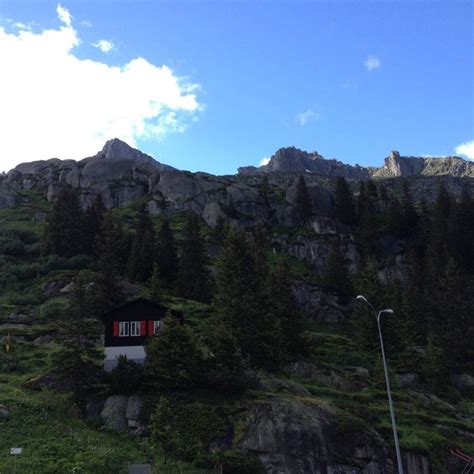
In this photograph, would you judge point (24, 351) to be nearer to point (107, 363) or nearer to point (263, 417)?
point (107, 363)

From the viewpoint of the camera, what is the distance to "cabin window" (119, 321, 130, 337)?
147 feet

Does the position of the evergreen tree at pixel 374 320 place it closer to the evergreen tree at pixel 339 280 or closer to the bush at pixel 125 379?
the evergreen tree at pixel 339 280

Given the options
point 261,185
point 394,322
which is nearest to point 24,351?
point 394,322

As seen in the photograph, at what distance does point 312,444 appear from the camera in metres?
32.7

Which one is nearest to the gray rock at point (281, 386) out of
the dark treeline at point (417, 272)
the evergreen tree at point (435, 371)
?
the evergreen tree at point (435, 371)

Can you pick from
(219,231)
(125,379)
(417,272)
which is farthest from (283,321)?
(219,231)

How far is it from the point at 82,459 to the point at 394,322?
129 ft

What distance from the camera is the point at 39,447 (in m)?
29.0

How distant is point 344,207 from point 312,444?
97329 millimetres

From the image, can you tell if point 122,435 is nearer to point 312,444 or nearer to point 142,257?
point 312,444

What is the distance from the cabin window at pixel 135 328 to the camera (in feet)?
149

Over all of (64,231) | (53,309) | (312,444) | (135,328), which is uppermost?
(64,231)

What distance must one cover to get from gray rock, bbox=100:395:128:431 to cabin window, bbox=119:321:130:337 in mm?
8629

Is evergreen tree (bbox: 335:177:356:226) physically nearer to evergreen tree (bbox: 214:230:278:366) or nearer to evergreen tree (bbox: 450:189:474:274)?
evergreen tree (bbox: 450:189:474:274)
